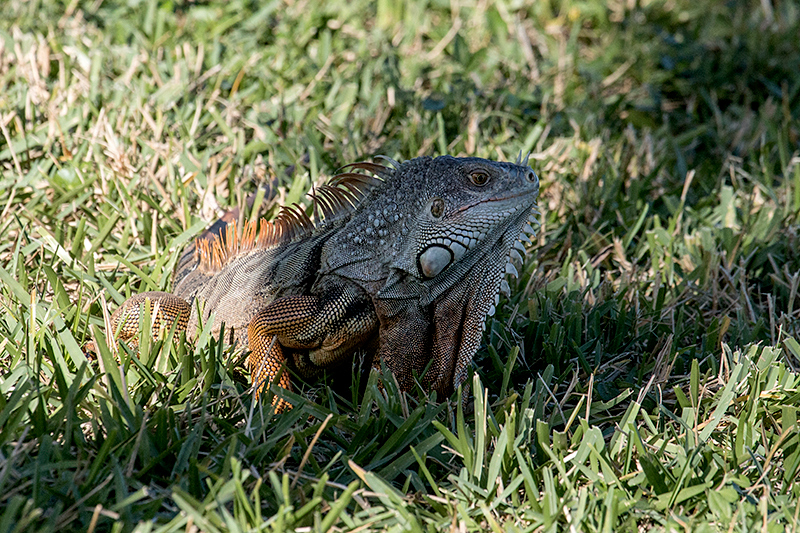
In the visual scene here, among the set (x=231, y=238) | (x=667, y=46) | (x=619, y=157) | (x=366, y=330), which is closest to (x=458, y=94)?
(x=619, y=157)

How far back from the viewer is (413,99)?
556 cm

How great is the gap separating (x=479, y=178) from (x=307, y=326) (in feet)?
2.68

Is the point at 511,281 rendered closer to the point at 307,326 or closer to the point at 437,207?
the point at 437,207

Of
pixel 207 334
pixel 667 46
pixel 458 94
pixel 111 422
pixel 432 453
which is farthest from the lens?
pixel 667 46

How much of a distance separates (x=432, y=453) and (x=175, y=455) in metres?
0.87

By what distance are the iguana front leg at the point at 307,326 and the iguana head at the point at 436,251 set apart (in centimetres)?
7

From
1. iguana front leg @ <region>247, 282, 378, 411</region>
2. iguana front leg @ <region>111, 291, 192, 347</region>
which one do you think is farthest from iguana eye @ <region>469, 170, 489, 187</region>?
iguana front leg @ <region>111, 291, 192, 347</region>

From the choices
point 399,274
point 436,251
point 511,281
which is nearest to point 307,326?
point 399,274

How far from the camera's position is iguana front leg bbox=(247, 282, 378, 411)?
295 cm

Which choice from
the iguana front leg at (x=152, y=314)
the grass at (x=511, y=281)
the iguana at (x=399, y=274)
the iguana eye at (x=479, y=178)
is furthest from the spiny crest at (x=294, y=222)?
the grass at (x=511, y=281)

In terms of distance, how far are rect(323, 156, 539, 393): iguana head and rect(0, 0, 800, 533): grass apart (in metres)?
0.23

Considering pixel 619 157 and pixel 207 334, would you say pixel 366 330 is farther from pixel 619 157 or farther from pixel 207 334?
pixel 619 157

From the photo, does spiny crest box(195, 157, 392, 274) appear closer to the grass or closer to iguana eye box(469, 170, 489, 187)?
iguana eye box(469, 170, 489, 187)

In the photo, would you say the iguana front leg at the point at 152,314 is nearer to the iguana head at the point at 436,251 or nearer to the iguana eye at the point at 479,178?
the iguana head at the point at 436,251
